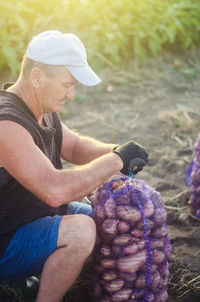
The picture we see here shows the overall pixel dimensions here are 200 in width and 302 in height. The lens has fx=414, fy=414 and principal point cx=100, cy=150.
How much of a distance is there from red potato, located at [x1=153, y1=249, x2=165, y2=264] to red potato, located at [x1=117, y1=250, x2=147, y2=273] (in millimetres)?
71

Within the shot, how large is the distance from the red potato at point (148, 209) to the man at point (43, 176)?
20 cm

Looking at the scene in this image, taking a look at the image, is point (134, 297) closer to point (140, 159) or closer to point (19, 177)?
point (140, 159)

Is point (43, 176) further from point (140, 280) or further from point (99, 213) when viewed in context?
point (140, 280)

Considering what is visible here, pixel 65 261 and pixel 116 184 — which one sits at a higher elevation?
pixel 116 184

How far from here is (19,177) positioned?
1975 millimetres

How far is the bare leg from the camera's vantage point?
6.66ft

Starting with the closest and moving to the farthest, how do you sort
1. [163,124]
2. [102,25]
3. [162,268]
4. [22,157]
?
[22,157] → [162,268] → [163,124] → [102,25]

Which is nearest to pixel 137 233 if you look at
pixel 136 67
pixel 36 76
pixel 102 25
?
pixel 36 76

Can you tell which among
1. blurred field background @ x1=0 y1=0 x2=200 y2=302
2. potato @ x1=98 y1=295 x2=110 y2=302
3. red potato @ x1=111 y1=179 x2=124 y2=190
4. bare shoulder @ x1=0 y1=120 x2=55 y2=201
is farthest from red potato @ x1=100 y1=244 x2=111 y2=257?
blurred field background @ x1=0 y1=0 x2=200 y2=302

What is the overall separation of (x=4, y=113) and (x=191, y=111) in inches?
149

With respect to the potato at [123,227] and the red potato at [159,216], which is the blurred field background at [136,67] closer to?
the red potato at [159,216]

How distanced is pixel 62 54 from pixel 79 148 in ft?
2.56

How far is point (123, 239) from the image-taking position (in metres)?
2.14

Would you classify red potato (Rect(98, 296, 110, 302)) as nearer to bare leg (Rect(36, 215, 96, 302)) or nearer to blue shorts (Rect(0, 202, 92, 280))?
bare leg (Rect(36, 215, 96, 302))
